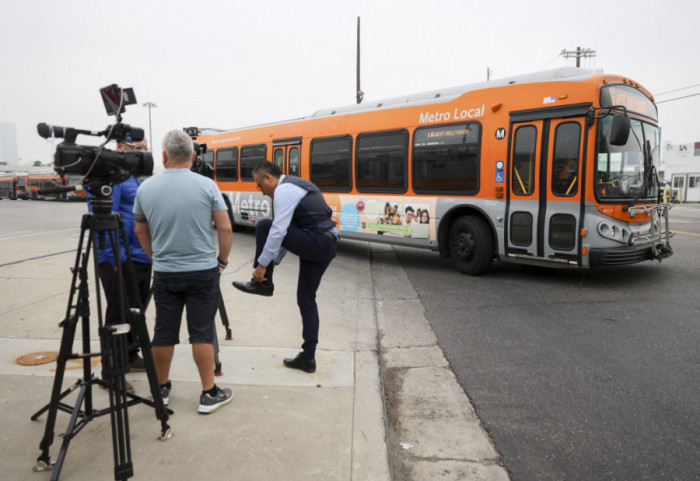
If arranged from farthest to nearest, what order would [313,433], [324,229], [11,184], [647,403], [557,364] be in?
[11,184] → [557,364] → [324,229] → [647,403] → [313,433]

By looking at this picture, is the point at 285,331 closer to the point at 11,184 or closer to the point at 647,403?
the point at 647,403

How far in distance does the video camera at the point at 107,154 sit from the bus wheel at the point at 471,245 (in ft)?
20.0

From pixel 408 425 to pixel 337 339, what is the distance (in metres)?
1.65

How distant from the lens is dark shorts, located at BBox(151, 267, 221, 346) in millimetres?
3029

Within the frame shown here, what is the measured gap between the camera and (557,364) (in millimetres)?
4301

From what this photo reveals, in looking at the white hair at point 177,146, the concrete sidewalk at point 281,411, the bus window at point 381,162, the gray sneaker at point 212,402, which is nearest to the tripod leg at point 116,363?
the concrete sidewalk at point 281,411

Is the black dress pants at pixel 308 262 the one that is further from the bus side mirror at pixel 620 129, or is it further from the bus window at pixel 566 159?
the bus side mirror at pixel 620 129

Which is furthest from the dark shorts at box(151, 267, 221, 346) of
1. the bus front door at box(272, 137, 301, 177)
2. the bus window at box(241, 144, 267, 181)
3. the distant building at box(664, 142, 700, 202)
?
the distant building at box(664, 142, 700, 202)

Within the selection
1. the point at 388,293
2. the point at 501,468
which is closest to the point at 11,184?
the point at 388,293

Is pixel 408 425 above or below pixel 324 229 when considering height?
below

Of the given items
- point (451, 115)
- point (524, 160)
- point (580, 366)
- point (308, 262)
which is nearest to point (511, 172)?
point (524, 160)

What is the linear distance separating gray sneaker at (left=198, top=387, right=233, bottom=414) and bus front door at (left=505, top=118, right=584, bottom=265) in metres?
5.61

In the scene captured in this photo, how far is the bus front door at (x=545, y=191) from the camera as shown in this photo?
23.1 feet

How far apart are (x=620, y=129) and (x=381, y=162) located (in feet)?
14.2
